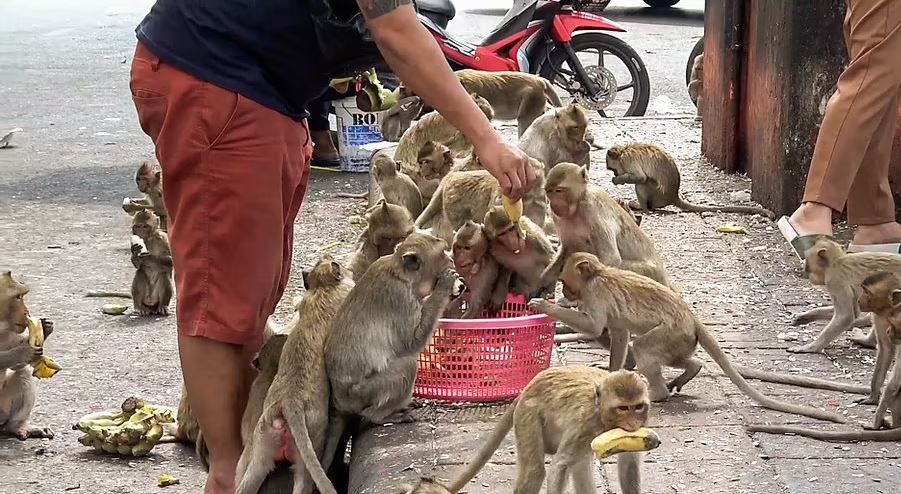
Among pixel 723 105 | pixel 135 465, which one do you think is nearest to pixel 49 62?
pixel 723 105

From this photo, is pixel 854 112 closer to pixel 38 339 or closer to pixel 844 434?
pixel 844 434

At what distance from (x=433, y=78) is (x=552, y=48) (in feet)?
27.1

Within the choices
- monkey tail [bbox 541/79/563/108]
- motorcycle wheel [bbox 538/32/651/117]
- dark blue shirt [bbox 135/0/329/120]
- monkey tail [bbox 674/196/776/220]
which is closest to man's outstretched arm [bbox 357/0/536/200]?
dark blue shirt [bbox 135/0/329/120]

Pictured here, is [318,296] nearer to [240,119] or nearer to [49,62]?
[240,119]

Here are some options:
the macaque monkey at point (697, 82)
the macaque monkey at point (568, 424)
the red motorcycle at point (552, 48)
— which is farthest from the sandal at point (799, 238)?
the red motorcycle at point (552, 48)

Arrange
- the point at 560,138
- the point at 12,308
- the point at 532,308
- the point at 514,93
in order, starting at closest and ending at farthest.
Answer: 1. the point at 532,308
2. the point at 12,308
3. the point at 560,138
4. the point at 514,93

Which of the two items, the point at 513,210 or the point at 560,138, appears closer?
the point at 513,210

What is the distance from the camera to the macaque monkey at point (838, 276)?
515 cm

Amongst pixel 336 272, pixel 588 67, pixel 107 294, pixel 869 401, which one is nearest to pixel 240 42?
pixel 336 272

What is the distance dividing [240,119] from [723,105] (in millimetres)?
5073

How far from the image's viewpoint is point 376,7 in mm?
3586

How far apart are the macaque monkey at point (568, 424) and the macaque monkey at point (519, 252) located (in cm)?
116

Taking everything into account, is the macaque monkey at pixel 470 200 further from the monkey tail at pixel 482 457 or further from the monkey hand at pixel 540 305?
the monkey tail at pixel 482 457

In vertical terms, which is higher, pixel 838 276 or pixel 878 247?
pixel 838 276
